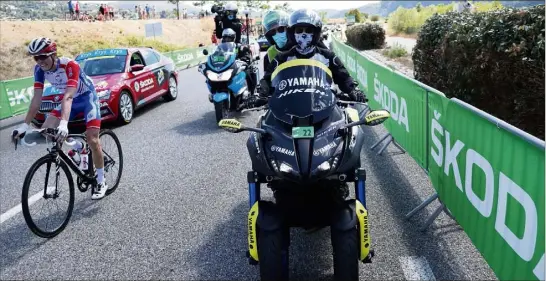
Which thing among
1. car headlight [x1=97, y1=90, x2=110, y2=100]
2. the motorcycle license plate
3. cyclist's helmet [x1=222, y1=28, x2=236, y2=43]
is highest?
cyclist's helmet [x1=222, y1=28, x2=236, y2=43]

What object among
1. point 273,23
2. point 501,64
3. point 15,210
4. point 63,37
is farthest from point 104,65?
point 63,37

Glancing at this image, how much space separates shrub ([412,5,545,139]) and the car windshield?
7.37 m

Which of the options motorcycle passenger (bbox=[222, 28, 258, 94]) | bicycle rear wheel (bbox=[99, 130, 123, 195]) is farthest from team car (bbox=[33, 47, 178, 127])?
bicycle rear wheel (bbox=[99, 130, 123, 195])

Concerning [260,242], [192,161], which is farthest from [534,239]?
[192,161]

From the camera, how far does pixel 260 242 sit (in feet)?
10.5

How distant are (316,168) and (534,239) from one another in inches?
53.3

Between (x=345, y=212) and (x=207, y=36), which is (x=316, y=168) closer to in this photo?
(x=345, y=212)

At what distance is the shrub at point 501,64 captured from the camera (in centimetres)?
653

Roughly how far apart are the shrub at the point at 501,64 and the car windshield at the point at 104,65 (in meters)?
7.37

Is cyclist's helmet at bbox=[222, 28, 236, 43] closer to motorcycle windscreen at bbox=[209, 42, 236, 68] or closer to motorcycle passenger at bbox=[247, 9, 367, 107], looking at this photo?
motorcycle windscreen at bbox=[209, 42, 236, 68]

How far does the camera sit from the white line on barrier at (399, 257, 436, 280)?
3.60m

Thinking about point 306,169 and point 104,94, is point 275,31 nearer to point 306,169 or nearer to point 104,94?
point 104,94

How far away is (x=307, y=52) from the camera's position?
4.01 meters

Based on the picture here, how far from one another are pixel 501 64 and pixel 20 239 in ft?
22.5
